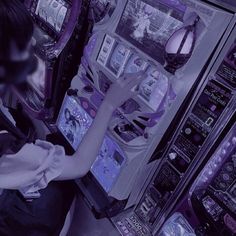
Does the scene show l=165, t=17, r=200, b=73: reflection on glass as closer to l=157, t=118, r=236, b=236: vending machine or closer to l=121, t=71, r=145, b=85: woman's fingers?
l=121, t=71, r=145, b=85: woman's fingers

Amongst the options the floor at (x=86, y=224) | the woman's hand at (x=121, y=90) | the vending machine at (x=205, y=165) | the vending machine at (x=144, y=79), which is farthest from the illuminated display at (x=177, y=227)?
the woman's hand at (x=121, y=90)

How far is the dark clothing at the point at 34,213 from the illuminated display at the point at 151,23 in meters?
1.20

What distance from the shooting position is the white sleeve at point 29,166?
1.42 meters

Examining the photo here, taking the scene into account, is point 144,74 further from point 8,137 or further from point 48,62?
point 48,62

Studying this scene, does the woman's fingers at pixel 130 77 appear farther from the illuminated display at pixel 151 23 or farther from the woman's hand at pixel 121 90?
the illuminated display at pixel 151 23

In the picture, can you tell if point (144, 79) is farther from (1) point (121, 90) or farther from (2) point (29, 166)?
(2) point (29, 166)

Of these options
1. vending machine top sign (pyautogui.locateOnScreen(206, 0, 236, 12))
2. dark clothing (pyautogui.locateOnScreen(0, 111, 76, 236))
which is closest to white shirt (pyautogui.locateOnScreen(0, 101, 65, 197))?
dark clothing (pyautogui.locateOnScreen(0, 111, 76, 236))

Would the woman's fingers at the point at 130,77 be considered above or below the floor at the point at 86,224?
above

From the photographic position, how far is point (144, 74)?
1818mm

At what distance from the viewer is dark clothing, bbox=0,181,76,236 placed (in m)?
1.97

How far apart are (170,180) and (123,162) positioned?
11.4 inches

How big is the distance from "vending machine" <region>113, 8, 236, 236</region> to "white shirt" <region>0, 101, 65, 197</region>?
0.62 metres

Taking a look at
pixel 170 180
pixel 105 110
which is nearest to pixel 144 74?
pixel 105 110

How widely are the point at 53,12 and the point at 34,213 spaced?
149cm
